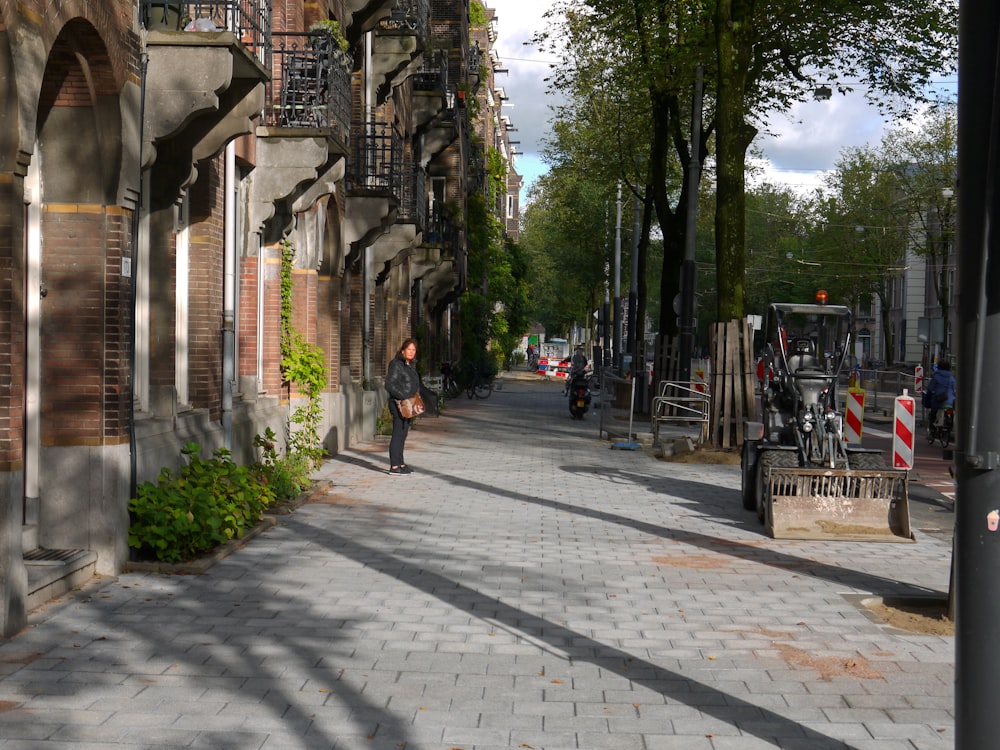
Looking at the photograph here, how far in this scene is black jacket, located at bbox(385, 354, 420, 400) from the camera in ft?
56.6

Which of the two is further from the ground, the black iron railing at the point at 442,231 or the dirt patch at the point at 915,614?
the black iron railing at the point at 442,231

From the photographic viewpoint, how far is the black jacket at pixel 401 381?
17.3 m

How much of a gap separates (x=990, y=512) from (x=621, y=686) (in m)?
2.81

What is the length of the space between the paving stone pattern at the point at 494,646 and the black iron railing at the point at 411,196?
14185mm

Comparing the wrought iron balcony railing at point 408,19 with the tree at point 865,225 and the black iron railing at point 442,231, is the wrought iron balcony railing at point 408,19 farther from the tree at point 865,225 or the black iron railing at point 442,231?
the tree at point 865,225

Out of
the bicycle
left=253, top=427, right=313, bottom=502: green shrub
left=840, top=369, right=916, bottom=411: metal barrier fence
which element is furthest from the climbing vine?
left=840, top=369, right=916, bottom=411: metal barrier fence

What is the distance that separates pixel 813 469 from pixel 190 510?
5628 millimetres

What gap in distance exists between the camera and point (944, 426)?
24719 mm

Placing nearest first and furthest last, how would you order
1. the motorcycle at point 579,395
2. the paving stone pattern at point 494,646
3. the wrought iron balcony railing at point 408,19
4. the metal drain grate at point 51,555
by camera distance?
1. the paving stone pattern at point 494,646
2. the metal drain grate at point 51,555
3. the wrought iron balcony railing at point 408,19
4. the motorcycle at point 579,395

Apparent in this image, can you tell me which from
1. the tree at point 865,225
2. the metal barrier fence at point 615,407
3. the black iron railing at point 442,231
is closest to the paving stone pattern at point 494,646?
the metal barrier fence at point 615,407

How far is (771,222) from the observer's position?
3531 inches

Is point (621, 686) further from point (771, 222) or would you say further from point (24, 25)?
point (771, 222)

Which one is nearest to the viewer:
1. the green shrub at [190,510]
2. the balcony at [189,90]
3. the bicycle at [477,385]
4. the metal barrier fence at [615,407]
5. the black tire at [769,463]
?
the green shrub at [190,510]

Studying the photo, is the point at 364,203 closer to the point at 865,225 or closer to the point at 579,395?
the point at 579,395
